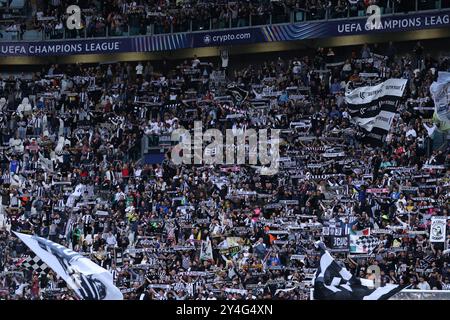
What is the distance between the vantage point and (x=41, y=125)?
120 feet

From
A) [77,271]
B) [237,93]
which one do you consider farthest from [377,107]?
[77,271]

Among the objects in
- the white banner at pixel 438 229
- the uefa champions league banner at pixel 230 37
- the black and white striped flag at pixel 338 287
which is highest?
the uefa champions league banner at pixel 230 37

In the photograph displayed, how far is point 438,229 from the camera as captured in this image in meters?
27.9

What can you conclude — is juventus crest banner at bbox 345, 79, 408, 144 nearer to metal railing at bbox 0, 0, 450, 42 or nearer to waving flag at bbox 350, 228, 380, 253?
metal railing at bbox 0, 0, 450, 42

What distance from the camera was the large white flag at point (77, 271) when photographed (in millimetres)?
22844

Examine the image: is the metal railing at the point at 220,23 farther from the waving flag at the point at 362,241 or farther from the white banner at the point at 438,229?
the waving flag at the point at 362,241

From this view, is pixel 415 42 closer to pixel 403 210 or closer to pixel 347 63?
pixel 347 63

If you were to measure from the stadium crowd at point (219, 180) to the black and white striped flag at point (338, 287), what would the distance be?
4.58 meters

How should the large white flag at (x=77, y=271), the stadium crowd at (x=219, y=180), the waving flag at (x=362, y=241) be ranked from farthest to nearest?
1. the stadium crowd at (x=219, y=180)
2. the waving flag at (x=362, y=241)
3. the large white flag at (x=77, y=271)

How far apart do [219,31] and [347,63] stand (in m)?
4.69

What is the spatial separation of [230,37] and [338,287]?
16967 millimetres

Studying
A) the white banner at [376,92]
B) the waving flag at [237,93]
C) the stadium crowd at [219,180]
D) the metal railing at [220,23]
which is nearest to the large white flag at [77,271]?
the stadium crowd at [219,180]
